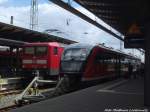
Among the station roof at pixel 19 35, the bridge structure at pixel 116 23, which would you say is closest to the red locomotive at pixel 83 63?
the bridge structure at pixel 116 23

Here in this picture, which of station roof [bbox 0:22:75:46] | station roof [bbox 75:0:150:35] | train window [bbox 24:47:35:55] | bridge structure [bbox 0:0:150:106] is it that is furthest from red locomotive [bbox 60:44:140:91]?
station roof [bbox 0:22:75:46]

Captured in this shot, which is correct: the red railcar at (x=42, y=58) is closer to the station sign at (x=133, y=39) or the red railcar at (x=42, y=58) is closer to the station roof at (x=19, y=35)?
the station roof at (x=19, y=35)

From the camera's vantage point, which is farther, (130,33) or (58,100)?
(58,100)

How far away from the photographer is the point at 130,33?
517 inches

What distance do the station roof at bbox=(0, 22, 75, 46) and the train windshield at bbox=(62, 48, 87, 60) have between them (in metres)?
6.74

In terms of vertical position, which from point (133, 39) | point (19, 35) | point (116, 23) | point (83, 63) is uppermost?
point (116, 23)

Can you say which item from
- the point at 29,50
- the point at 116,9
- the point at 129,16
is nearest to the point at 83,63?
the point at 29,50

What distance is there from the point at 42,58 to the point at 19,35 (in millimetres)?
9889

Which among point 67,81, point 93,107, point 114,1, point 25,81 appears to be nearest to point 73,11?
point 114,1

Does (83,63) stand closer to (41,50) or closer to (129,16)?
(41,50)

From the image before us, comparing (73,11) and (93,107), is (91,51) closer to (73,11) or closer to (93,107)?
(73,11)

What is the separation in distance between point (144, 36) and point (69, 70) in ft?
37.2

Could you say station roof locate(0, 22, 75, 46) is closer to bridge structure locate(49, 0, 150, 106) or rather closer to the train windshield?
bridge structure locate(49, 0, 150, 106)

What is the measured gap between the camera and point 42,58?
27.8 m
